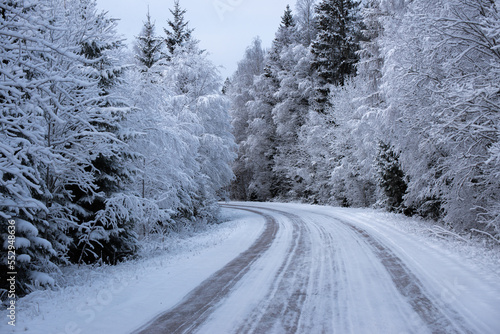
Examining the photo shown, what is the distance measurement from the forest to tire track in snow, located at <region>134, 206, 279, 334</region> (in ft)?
8.12

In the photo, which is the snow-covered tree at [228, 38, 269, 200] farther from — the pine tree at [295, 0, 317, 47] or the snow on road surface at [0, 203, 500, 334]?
the snow on road surface at [0, 203, 500, 334]

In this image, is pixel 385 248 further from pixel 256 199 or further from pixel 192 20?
pixel 256 199

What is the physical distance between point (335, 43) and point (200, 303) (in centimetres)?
2868

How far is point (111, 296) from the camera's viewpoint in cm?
558

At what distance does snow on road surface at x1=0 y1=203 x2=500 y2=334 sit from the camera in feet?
13.8

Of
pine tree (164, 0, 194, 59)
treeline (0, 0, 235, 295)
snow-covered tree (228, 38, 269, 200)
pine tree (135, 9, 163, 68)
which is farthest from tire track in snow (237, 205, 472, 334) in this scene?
snow-covered tree (228, 38, 269, 200)

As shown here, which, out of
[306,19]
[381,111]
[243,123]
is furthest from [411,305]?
[243,123]

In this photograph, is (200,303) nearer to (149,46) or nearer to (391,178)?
(391,178)

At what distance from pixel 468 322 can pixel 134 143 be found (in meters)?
10.2

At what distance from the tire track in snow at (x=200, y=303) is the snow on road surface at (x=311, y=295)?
17 millimetres

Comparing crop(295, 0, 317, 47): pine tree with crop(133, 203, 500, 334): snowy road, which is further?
crop(295, 0, 317, 47): pine tree

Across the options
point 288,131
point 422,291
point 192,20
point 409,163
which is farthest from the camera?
point 288,131

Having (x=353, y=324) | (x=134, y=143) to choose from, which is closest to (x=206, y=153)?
(x=134, y=143)

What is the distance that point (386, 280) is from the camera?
19.3ft
